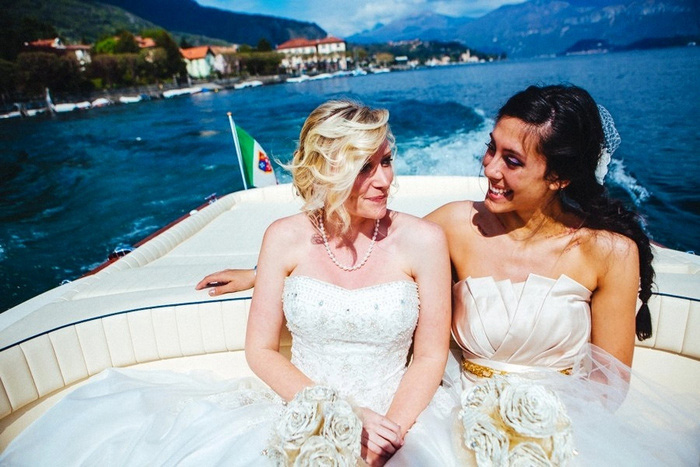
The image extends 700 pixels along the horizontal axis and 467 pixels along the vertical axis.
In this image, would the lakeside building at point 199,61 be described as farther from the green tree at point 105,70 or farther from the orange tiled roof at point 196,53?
the green tree at point 105,70

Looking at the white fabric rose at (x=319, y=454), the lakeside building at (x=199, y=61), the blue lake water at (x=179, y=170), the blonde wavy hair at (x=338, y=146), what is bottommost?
the blue lake water at (x=179, y=170)

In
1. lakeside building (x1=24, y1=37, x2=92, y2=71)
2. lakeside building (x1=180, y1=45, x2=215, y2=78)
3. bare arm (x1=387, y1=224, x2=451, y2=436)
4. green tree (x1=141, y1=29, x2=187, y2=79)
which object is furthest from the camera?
lakeside building (x1=180, y1=45, x2=215, y2=78)

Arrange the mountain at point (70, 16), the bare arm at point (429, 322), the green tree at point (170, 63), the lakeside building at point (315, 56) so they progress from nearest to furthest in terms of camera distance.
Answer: the bare arm at point (429, 322) → the green tree at point (170, 63) → the lakeside building at point (315, 56) → the mountain at point (70, 16)

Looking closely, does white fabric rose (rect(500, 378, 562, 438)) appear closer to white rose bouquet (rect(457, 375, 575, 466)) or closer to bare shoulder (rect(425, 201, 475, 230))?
white rose bouquet (rect(457, 375, 575, 466))

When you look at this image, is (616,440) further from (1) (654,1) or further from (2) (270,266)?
(1) (654,1)

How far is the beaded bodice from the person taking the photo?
65.3 inches

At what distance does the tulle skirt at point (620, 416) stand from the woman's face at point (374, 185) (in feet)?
2.92

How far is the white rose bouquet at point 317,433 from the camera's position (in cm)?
90

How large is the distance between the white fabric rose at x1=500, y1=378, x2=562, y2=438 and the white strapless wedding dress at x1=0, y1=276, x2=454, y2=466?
585 millimetres

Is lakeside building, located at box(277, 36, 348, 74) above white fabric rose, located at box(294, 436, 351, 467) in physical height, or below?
above

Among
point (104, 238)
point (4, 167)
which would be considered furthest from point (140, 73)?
point (104, 238)

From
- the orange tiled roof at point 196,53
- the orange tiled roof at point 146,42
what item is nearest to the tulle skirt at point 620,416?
the orange tiled roof at point 146,42

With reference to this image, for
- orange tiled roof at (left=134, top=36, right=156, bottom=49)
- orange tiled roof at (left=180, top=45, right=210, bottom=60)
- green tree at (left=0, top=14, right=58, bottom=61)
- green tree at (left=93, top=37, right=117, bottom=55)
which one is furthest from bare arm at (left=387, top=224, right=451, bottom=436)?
orange tiled roof at (left=180, top=45, right=210, bottom=60)

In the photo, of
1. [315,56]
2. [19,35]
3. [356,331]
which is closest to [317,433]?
[356,331]
